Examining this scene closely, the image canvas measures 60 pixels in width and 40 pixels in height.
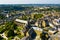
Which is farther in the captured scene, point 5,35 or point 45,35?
point 5,35

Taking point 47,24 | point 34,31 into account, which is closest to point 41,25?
point 47,24

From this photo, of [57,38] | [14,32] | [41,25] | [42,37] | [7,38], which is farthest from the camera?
[41,25]

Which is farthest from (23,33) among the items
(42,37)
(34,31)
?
(42,37)

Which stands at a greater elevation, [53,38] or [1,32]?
[53,38]

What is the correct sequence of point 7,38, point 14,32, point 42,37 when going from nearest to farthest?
point 42,37, point 7,38, point 14,32

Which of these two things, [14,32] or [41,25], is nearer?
[14,32]

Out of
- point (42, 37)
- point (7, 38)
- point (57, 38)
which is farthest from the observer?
point (7, 38)

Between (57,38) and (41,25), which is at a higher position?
(57,38)

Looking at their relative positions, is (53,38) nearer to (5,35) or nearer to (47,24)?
(5,35)

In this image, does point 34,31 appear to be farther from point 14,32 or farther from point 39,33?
point 14,32
